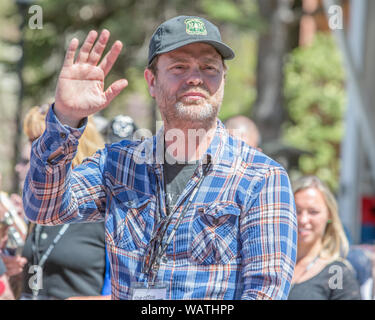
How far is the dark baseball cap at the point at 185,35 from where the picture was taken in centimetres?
214

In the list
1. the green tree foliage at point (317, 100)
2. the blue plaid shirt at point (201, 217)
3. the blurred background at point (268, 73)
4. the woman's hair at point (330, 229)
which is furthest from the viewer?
the green tree foliage at point (317, 100)

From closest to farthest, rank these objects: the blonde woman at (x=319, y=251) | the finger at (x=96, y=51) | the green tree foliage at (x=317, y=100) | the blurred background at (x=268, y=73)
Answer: the finger at (x=96, y=51), the blonde woman at (x=319, y=251), the blurred background at (x=268, y=73), the green tree foliage at (x=317, y=100)

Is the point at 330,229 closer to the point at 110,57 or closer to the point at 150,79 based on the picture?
the point at 150,79

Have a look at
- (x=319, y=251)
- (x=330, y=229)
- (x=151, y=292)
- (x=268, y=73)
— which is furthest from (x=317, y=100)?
(x=151, y=292)

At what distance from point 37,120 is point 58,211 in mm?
1455

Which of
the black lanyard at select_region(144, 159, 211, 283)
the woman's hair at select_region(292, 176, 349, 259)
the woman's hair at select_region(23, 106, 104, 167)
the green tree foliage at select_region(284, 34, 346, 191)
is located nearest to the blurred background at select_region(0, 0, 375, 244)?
the green tree foliage at select_region(284, 34, 346, 191)

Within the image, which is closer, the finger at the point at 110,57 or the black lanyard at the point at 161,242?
the black lanyard at the point at 161,242

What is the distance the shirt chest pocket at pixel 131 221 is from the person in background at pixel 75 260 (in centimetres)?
113

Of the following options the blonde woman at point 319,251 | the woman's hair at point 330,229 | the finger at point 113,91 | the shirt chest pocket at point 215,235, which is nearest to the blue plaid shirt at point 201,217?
the shirt chest pocket at point 215,235

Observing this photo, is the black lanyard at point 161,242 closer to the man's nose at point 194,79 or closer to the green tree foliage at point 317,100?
the man's nose at point 194,79

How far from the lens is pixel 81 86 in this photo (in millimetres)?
2094
